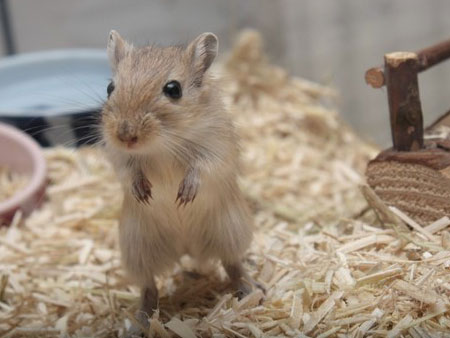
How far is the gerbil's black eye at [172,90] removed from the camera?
2545 mm

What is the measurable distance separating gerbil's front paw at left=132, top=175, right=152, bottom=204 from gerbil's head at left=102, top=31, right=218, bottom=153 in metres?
0.22

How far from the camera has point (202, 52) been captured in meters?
2.78

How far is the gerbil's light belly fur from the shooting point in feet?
9.26

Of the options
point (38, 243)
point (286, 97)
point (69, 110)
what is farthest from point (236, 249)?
point (286, 97)

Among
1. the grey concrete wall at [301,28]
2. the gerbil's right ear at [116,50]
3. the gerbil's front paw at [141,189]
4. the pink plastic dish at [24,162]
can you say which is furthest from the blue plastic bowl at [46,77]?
the gerbil's front paw at [141,189]

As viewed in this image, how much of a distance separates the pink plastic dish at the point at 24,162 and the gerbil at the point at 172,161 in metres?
1.55

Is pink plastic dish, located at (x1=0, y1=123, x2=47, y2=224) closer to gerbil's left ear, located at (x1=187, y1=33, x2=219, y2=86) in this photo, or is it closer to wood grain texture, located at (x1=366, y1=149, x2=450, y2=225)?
gerbil's left ear, located at (x1=187, y1=33, x2=219, y2=86)

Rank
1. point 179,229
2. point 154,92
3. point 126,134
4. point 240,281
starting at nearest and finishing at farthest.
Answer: point 126,134 → point 154,92 → point 179,229 → point 240,281

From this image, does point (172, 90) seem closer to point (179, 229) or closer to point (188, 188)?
point (188, 188)

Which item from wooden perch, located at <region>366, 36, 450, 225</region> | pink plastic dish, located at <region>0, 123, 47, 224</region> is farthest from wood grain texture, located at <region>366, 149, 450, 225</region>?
pink plastic dish, located at <region>0, 123, 47, 224</region>

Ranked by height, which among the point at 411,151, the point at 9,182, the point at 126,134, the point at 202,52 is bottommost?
the point at 9,182

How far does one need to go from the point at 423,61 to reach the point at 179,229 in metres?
1.31

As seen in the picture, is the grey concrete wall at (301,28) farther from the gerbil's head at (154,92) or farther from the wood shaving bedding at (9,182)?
the gerbil's head at (154,92)

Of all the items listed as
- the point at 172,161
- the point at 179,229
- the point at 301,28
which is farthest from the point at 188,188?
the point at 301,28
